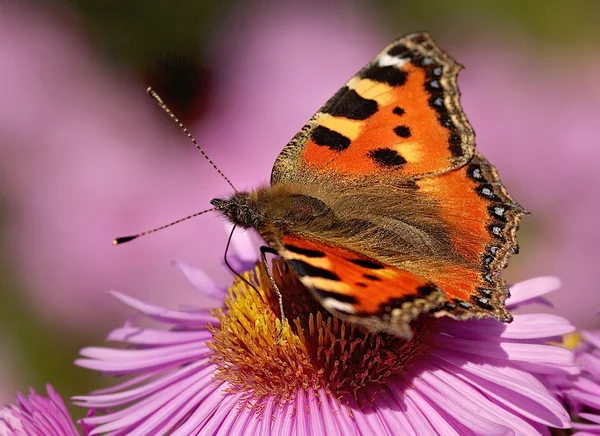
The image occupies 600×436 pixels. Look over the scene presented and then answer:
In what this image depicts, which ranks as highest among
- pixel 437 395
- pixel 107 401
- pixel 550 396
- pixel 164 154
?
pixel 164 154

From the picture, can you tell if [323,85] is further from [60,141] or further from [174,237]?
[60,141]

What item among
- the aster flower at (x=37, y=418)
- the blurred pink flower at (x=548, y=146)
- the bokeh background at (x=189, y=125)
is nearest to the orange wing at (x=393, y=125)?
the aster flower at (x=37, y=418)

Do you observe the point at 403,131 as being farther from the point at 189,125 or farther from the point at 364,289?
the point at 189,125

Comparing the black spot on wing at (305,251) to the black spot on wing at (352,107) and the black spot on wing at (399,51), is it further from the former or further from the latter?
→ the black spot on wing at (399,51)

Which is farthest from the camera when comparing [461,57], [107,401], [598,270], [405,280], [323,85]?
[461,57]

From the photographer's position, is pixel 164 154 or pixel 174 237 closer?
pixel 174 237

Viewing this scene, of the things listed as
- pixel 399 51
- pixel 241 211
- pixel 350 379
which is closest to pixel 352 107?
pixel 399 51

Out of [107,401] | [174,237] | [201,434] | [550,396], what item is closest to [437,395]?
[550,396]
